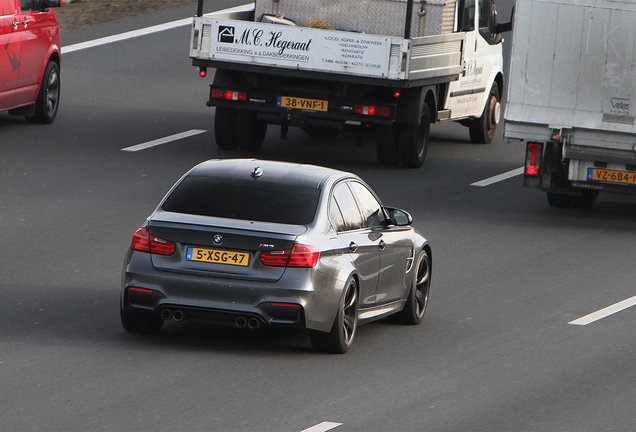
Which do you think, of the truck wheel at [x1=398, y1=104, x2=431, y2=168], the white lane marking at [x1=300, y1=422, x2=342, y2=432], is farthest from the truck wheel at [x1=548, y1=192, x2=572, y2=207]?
the white lane marking at [x1=300, y1=422, x2=342, y2=432]

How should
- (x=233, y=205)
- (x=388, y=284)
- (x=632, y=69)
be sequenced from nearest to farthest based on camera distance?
1. (x=233, y=205)
2. (x=388, y=284)
3. (x=632, y=69)

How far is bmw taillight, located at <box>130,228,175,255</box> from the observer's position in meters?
9.48

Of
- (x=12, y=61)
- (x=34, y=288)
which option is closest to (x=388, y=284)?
(x=34, y=288)

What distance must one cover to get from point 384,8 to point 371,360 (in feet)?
37.3

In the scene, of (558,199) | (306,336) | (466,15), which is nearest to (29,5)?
(466,15)

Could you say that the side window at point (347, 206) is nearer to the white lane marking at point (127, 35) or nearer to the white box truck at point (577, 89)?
the white box truck at point (577, 89)

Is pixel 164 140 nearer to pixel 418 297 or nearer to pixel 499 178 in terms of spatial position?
pixel 499 178

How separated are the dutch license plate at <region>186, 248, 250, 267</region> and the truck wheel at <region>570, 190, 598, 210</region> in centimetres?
918

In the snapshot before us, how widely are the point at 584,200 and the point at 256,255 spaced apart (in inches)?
364

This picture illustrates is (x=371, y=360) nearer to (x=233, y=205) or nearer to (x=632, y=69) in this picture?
(x=233, y=205)

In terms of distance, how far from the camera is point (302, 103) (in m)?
18.6

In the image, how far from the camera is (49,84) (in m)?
20.4

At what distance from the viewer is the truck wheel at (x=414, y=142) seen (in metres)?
19.1

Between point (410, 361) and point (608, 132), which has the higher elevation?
point (608, 132)
